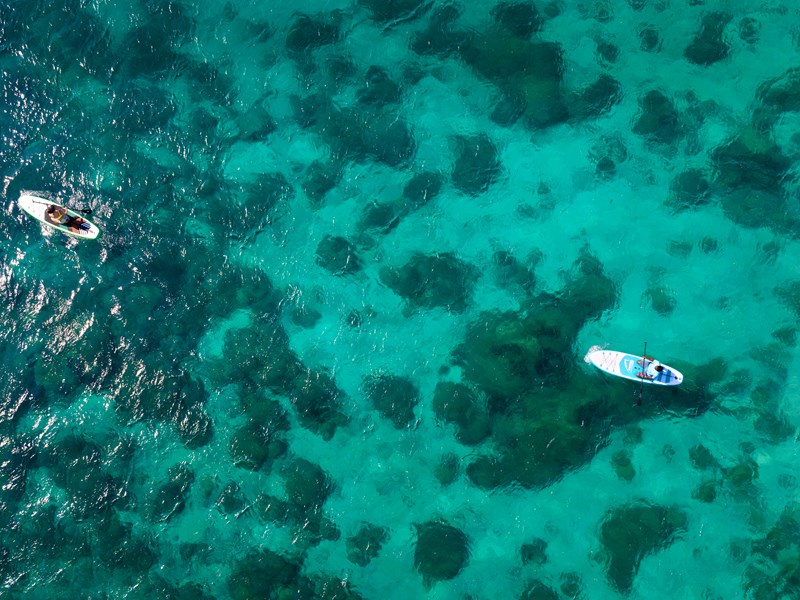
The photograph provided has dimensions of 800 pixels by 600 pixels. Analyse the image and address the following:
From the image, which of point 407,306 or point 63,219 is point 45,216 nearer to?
point 63,219

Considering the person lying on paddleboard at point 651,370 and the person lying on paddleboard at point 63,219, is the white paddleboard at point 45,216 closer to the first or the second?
the person lying on paddleboard at point 63,219

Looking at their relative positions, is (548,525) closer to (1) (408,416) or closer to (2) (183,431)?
(1) (408,416)

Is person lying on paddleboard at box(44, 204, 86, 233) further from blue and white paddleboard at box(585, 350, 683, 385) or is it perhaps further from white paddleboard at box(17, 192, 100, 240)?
blue and white paddleboard at box(585, 350, 683, 385)

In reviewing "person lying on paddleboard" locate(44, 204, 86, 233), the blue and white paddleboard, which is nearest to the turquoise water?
the blue and white paddleboard

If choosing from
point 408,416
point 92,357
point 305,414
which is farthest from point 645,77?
point 92,357

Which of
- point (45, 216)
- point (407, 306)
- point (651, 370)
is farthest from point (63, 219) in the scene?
point (651, 370)
